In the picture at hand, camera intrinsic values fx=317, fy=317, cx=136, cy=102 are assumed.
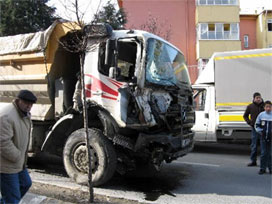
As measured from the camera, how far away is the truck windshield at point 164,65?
5.50 m

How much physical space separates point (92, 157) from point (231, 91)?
194 inches

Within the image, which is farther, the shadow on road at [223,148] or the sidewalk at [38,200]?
the shadow on road at [223,148]

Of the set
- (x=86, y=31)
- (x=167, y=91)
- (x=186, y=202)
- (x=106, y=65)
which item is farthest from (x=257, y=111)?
(x=86, y=31)

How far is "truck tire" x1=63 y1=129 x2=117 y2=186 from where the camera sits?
5.25 m

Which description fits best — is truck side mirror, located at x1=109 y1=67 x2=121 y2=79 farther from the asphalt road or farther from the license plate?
the asphalt road

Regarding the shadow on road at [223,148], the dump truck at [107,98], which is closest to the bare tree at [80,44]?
the dump truck at [107,98]

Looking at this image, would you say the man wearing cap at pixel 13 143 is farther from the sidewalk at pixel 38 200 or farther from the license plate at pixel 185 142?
the license plate at pixel 185 142

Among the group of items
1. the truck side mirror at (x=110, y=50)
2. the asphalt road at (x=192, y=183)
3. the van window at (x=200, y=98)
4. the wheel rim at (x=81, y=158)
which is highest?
the truck side mirror at (x=110, y=50)

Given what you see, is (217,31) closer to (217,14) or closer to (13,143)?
→ (217,14)

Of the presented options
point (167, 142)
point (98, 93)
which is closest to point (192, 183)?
point (167, 142)

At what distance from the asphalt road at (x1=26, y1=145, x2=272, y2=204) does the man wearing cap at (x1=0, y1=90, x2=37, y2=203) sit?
2129 mm

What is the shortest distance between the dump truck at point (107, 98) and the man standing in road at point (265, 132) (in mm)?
1598

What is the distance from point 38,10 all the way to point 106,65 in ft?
39.4

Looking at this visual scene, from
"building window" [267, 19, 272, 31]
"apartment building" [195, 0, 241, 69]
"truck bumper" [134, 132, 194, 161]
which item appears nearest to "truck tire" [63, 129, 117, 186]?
"truck bumper" [134, 132, 194, 161]
